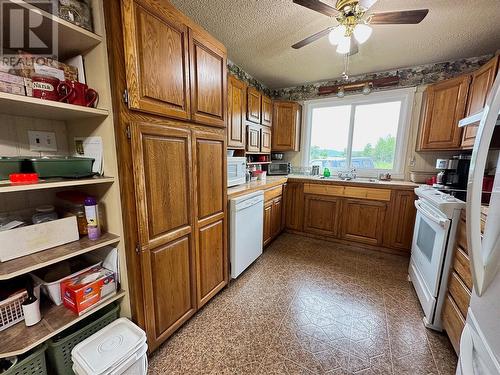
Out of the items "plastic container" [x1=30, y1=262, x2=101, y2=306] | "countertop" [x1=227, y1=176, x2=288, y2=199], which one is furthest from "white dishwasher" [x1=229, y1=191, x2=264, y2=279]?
"plastic container" [x1=30, y1=262, x2=101, y2=306]

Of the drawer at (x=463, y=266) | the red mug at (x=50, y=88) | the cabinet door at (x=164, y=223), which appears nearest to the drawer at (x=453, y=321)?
the drawer at (x=463, y=266)

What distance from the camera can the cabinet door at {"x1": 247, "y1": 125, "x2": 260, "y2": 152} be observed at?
276cm

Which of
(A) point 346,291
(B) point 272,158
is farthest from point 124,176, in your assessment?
(B) point 272,158

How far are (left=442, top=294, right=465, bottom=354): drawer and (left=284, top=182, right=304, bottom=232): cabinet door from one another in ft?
6.31

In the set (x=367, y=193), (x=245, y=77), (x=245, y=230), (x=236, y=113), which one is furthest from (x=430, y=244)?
(x=245, y=77)

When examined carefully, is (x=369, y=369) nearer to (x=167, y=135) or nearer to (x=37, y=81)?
(x=167, y=135)

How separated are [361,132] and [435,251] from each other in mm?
2209

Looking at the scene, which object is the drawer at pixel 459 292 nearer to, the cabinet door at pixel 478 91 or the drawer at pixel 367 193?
the drawer at pixel 367 193

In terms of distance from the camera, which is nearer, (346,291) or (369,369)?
(369,369)

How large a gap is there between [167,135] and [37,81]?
22.2 inches

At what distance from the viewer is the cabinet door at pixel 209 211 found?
60.3 inches

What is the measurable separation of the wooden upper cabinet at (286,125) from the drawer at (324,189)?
0.82 metres

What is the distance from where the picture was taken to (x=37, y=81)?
89 centimetres

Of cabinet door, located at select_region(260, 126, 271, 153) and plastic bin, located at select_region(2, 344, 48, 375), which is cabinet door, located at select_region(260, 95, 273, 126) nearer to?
cabinet door, located at select_region(260, 126, 271, 153)
